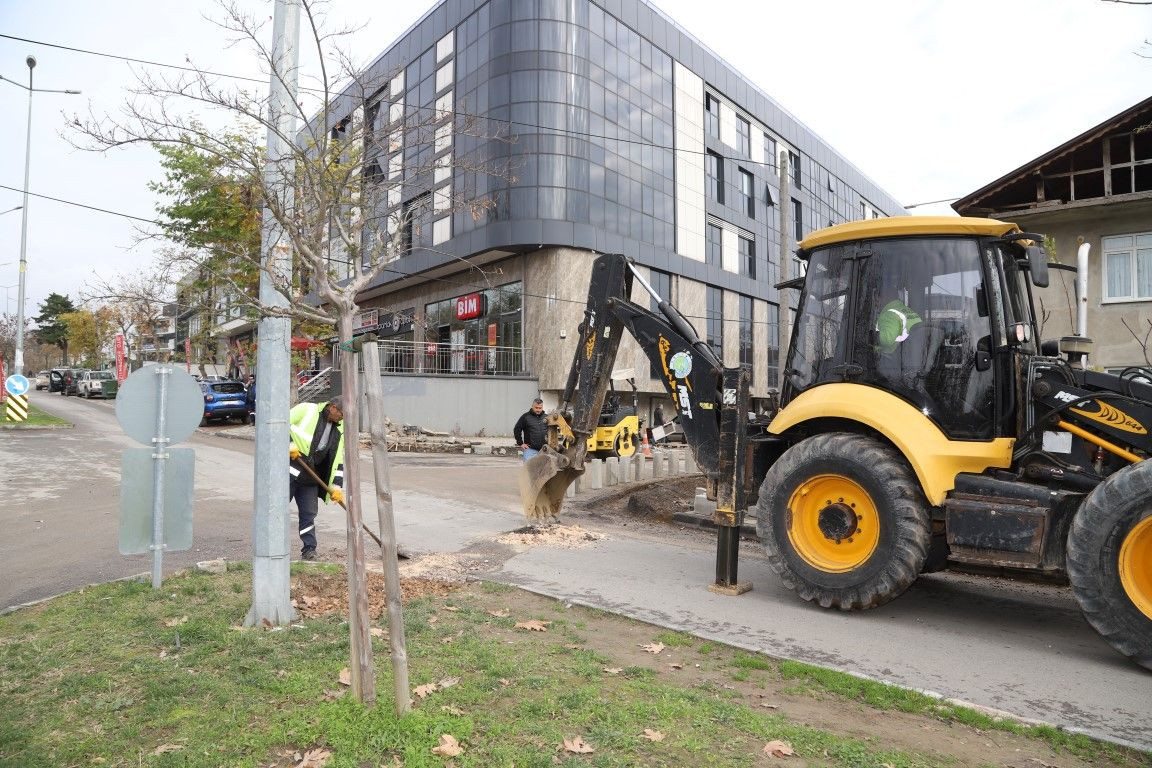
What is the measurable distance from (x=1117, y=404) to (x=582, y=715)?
4.36 metres

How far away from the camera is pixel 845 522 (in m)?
6.23

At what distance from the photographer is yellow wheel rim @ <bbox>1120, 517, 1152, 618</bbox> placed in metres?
4.85

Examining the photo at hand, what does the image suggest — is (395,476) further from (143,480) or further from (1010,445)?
(1010,445)

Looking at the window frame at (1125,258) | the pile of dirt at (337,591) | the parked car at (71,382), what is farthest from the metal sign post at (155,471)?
the parked car at (71,382)

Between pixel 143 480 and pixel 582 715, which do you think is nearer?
pixel 582 715

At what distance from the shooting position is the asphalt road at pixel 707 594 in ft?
15.8

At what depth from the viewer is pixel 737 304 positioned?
39.0 m

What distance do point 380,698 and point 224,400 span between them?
91.1ft

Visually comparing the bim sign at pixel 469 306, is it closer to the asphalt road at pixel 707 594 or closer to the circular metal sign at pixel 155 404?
the asphalt road at pixel 707 594

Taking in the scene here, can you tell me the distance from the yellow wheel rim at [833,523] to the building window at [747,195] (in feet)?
116

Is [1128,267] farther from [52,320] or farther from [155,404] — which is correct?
[52,320]

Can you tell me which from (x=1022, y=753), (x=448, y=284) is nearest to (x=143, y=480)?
(x=1022, y=753)

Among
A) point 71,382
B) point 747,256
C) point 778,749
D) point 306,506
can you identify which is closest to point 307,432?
point 306,506

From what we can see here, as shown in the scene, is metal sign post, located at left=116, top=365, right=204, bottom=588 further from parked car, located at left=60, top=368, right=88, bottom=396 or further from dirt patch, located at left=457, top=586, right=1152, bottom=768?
parked car, located at left=60, top=368, right=88, bottom=396
